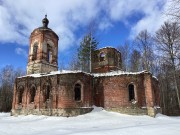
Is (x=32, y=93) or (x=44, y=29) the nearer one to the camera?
(x=32, y=93)

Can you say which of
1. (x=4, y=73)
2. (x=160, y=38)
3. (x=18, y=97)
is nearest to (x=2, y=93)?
(x=4, y=73)

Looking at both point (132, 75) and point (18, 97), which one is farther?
point (18, 97)

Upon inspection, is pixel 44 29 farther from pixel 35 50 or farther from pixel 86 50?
pixel 86 50

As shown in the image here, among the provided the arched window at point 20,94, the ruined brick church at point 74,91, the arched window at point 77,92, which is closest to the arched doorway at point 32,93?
the ruined brick church at point 74,91

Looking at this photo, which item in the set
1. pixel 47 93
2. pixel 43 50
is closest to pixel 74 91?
pixel 47 93

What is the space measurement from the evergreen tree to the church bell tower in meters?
6.05

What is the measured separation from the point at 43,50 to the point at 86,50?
927 centimetres

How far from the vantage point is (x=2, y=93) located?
39.1 m

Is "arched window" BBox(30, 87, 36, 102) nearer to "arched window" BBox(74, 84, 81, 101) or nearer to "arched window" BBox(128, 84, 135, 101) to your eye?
"arched window" BBox(74, 84, 81, 101)

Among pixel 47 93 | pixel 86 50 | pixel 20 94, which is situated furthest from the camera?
pixel 86 50

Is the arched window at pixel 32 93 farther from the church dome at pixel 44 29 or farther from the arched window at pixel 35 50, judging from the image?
the church dome at pixel 44 29

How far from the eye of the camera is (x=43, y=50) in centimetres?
2214

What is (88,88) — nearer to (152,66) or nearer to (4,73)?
Result: (152,66)

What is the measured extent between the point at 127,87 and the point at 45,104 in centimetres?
806
